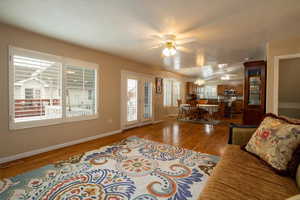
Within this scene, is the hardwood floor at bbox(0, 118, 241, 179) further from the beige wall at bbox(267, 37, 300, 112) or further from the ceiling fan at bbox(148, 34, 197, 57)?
the ceiling fan at bbox(148, 34, 197, 57)

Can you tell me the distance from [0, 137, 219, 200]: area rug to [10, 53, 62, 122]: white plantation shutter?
1146mm

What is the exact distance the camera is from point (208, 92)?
10352mm

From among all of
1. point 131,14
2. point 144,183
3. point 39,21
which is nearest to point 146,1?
point 131,14

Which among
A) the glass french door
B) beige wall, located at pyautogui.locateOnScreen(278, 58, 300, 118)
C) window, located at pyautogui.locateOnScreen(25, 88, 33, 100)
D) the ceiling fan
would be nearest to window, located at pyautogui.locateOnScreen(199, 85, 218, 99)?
beige wall, located at pyautogui.locateOnScreen(278, 58, 300, 118)

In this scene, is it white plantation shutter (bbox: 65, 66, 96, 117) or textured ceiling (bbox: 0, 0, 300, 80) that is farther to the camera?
white plantation shutter (bbox: 65, 66, 96, 117)

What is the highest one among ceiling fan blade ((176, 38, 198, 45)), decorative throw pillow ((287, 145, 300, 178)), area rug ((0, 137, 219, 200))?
ceiling fan blade ((176, 38, 198, 45))

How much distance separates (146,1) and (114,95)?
2936 mm

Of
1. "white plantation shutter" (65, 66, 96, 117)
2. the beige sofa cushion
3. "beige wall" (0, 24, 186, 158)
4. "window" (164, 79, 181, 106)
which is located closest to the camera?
the beige sofa cushion

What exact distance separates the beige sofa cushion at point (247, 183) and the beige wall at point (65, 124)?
3.17 m

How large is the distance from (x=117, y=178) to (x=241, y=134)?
1.89m

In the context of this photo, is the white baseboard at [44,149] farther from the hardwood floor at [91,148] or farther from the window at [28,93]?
the window at [28,93]

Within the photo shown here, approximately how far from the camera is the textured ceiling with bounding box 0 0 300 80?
1803mm

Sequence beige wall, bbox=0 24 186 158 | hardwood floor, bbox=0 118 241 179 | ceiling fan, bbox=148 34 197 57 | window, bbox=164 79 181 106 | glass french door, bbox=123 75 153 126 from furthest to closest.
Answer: window, bbox=164 79 181 106 → glass french door, bbox=123 75 153 126 → ceiling fan, bbox=148 34 197 57 → beige wall, bbox=0 24 186 158 → hardwood floor, bbox=0 118 241 179

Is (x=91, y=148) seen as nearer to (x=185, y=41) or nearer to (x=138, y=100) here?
(x=138, y=100)
